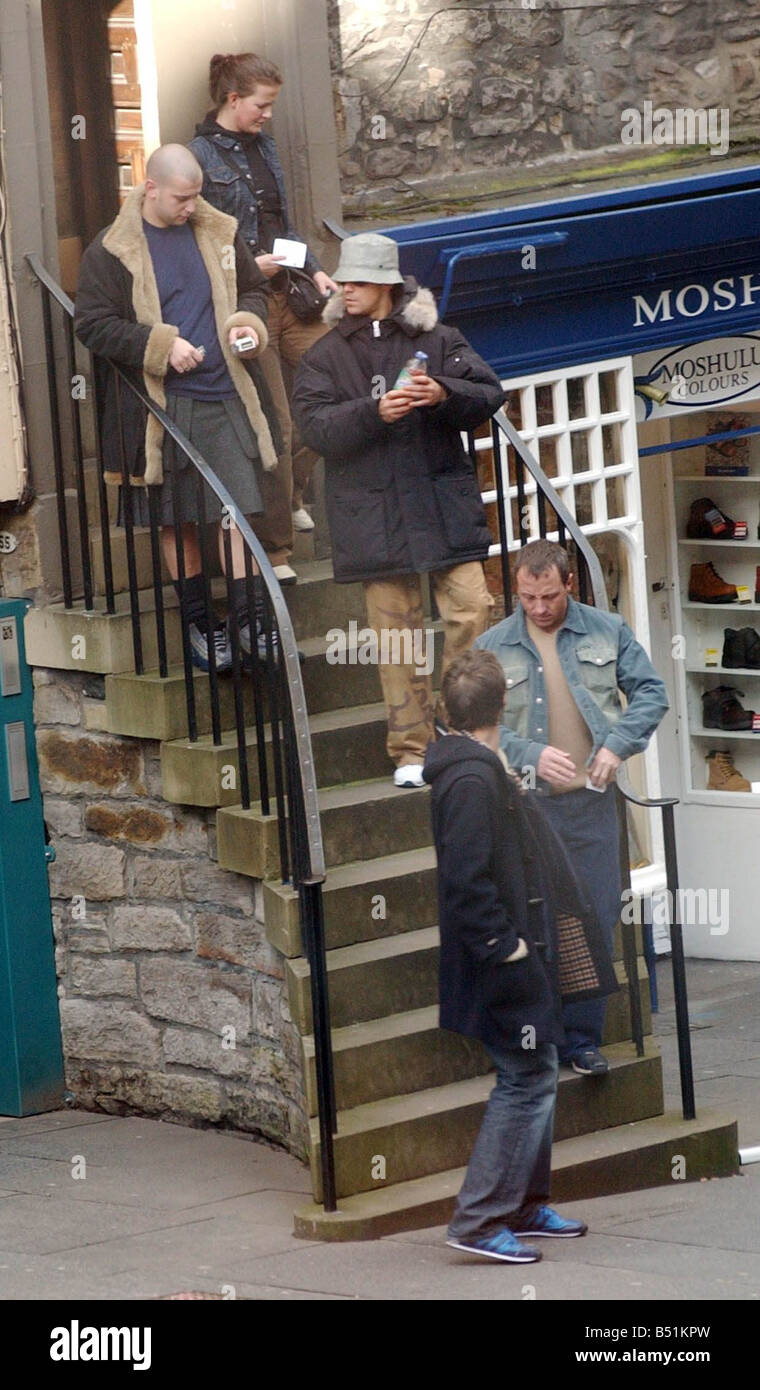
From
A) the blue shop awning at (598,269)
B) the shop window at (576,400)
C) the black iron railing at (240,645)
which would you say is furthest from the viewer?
the shop window at (576,400)

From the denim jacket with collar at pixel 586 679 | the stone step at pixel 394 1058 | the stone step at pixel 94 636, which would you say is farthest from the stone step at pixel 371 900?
the stone step at pixel 94 636

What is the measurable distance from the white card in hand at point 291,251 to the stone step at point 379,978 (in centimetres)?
260

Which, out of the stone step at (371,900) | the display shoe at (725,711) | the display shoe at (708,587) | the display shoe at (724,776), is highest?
the display shoe at (708,587)

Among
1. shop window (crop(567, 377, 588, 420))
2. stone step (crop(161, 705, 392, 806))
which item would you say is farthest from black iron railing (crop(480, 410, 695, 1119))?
stone step (crop(161, 705, 392, 806))

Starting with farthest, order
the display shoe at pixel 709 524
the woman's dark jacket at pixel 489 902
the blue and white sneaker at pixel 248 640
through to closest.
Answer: the display shoe at pixel 709 524, the blue and white sneaker at pixel 248 640, the woman's dark jacket at pixel 489 902

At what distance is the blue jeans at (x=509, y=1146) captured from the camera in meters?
5.99

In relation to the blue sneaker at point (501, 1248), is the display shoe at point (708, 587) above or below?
above

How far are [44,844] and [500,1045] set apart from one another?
2.65m

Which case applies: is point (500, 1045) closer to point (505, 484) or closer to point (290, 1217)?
point (290, 1217)

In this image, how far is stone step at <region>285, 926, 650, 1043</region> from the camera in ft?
22.5

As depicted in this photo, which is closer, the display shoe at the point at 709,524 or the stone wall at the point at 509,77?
the stone wall at the point at 509,77

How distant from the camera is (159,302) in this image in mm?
7391

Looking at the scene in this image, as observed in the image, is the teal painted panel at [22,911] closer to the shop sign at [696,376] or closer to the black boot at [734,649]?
the shop sign at [696,376]

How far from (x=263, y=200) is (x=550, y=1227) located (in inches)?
161
